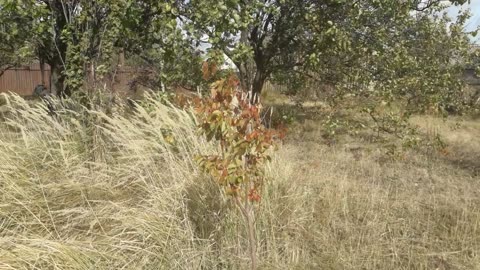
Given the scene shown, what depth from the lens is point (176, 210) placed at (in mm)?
4098

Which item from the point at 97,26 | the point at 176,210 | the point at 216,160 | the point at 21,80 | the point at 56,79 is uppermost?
the point at 97,26

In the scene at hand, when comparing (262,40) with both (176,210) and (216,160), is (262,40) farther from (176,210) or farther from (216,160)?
(216,160)

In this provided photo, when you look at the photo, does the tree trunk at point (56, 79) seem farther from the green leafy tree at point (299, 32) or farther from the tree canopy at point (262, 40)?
the green leafy tree at point (299, 32)

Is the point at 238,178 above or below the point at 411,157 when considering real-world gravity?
above

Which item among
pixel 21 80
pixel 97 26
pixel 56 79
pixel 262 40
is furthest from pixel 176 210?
pixel 21 80

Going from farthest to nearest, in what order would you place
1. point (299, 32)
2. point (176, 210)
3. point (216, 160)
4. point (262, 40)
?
point (262, 40) < point (299, 32) < point (176, 210) < point (216, 160)

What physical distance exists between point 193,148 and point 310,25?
5.17 m

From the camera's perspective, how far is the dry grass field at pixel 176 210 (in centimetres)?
375

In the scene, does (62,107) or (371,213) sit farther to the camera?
(62,107)

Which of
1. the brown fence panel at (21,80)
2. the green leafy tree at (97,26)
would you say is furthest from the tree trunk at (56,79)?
the brown fence panel at (21,80)

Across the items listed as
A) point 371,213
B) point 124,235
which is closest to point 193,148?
point 124,235

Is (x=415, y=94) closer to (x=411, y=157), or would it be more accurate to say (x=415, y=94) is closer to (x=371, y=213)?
(x=411, y=157)

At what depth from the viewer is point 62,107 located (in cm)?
611

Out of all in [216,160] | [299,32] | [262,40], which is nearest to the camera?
[216,160]
